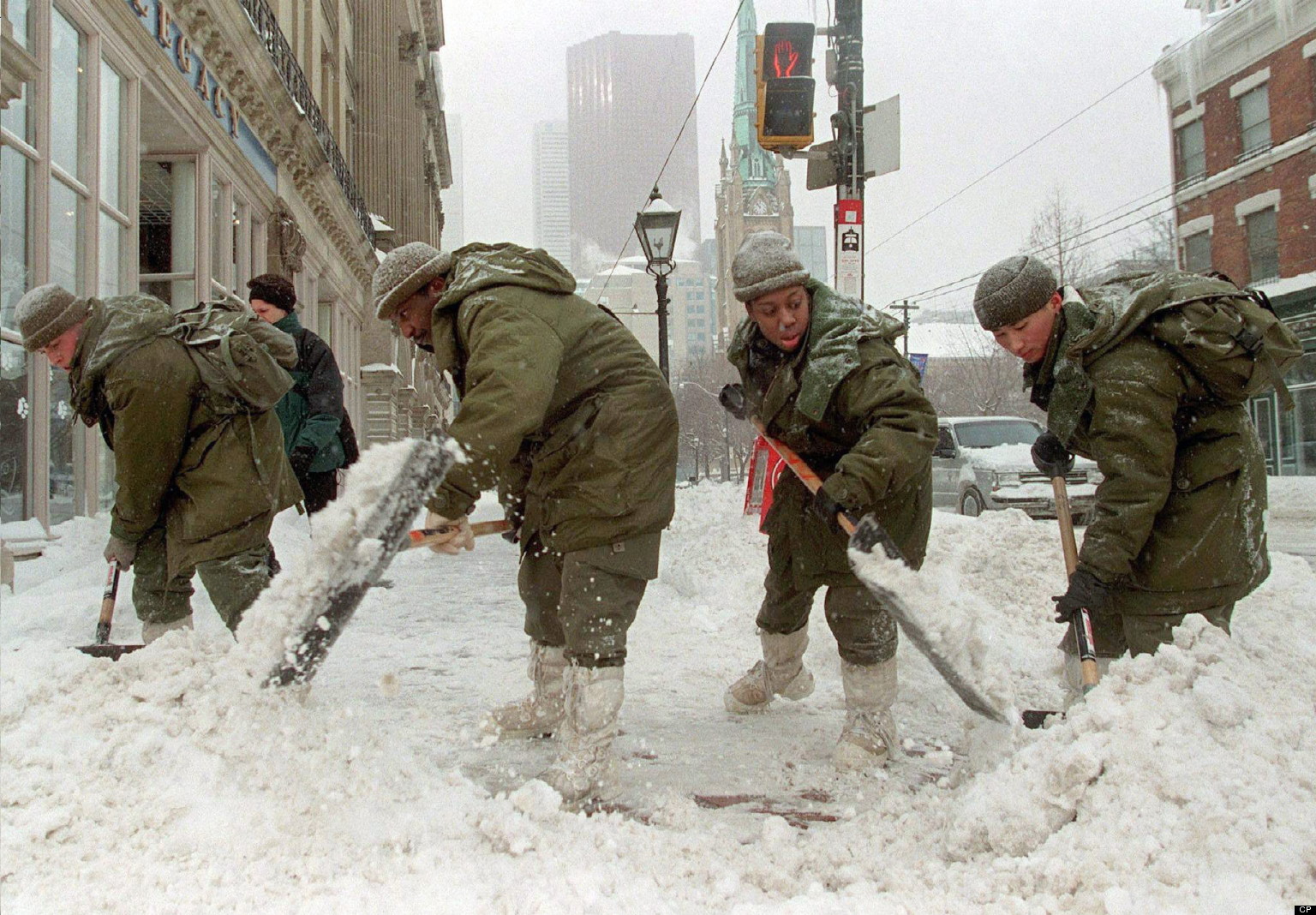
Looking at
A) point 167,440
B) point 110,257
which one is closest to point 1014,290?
point 167,440

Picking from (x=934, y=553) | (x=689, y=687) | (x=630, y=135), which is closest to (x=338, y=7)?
(x=934, y=553)

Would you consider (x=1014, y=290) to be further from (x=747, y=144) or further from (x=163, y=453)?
(x=747, y=144)

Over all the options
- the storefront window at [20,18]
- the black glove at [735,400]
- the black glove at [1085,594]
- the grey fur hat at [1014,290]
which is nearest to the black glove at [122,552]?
the black glove at [735,400]

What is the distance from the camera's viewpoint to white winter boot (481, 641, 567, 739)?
3.54 metres

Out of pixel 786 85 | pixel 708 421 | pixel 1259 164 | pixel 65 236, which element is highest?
pixel 1259 164

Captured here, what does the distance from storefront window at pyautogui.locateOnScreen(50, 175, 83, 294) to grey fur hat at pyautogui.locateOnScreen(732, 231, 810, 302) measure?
16.5ft

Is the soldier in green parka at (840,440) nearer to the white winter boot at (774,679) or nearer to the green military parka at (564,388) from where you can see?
the white winter boot at (774,679)

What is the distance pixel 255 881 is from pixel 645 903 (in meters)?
0.81

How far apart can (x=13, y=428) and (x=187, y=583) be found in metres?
2.84

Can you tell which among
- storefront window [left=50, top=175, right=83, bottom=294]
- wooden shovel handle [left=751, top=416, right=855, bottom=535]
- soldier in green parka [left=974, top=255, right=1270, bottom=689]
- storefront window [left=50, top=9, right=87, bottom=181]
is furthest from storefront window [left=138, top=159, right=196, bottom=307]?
soldier in green parka [left=974, top=255, right=1270, bottom=689]

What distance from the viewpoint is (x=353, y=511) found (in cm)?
262

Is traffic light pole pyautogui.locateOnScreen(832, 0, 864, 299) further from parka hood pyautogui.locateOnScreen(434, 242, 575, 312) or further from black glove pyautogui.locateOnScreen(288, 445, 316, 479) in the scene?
parka hood pyautogui.locateOnScreen(434, 242, 575, 312)

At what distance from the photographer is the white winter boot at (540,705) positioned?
139 inches

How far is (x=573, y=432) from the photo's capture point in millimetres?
3047
